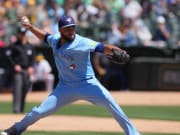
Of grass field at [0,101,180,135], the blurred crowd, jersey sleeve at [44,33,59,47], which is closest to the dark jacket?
grass field at [0,101,180,135]

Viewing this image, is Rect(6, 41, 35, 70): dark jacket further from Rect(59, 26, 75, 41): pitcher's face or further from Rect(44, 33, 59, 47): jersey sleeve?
Rect(59, 26, 75, 41): pitcher's face

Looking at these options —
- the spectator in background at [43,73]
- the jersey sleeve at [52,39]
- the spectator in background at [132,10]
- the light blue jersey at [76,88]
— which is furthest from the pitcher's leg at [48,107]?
the spectator in background at [132,10]

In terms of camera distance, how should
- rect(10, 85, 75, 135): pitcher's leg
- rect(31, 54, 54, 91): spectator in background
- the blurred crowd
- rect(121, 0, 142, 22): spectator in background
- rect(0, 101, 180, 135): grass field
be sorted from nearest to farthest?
rect(10, 85, 75, 135): pitcher's leg < rect(0, 101, 180, 135): grass field < rect(31, 54, 54, 91): spectator in background < the blurred crowd < rect(121, 0, 142, 22): spectator in background

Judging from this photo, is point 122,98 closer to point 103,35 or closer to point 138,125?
point 103,35

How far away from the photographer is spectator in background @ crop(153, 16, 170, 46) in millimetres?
20281

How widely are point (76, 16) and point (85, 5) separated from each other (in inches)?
27.9

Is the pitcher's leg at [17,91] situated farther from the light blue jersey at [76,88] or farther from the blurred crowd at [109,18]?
the blurred crowd at [109,18]

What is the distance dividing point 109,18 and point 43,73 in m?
A: 3.35

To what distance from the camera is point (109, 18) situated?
21141 mm

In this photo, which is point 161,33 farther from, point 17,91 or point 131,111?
point 17,91

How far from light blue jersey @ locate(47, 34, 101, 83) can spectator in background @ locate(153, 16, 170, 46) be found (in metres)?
11.7

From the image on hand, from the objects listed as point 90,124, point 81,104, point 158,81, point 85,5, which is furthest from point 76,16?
point 90,124

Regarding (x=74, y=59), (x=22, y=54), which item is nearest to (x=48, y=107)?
(x=74, y=59)

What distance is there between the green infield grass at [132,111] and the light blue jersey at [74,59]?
4.32 meters
